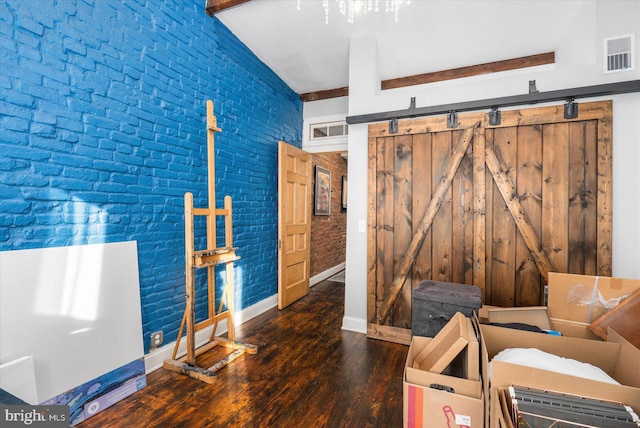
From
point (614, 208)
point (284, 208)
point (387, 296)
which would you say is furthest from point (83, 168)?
point (614, 208)

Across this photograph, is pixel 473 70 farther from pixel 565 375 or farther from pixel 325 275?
pixel 325 275

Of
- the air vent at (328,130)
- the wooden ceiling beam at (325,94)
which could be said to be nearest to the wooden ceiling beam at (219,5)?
the wooden ceiling beam at (325,94)

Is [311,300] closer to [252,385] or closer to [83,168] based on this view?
[252,385]

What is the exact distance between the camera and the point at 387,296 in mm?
3078

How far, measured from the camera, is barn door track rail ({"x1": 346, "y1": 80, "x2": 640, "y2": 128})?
91.9 inches

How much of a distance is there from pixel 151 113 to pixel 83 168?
2.31 ft

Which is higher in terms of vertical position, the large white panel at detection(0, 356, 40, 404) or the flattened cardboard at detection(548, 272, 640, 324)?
the flattened cardboard at detection(548, 272, 640, 324)

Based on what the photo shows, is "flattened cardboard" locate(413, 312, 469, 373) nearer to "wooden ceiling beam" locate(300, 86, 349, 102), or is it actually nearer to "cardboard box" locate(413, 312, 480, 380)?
"cardboard box" locate(413, 312, 480, 380)

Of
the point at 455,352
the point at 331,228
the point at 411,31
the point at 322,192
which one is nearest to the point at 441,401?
the point at 455,352

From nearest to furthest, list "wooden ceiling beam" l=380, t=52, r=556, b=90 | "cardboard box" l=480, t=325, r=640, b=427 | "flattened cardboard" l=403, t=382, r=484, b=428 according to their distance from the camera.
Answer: "cardboard box" l=480, t=325, r=640, b=427, "flattened cardboard" l=403, t=382, r=484, b=428, "wooden ceiling beam" l=380, t=52, r=556, b=90

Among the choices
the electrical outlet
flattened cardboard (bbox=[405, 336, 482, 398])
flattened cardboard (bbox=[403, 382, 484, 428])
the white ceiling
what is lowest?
the electrical outlet

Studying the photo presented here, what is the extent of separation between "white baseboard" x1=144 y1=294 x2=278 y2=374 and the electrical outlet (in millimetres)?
48

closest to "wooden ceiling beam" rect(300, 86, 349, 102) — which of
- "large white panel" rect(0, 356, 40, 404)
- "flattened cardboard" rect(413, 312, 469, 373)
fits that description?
"flattened cardboard" rect(413, 312, 469, 373)

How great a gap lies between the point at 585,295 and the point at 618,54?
6.66ft
